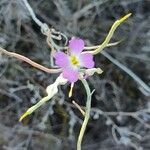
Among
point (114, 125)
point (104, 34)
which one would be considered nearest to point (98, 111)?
point (114, 125)

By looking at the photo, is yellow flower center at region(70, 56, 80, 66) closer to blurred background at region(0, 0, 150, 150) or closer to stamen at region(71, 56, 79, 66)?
stamen at region(71, 56, 79, 66)

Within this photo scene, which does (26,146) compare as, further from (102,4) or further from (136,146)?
(102,4)

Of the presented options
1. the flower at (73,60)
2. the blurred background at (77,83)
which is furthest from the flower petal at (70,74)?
the blurred background at (77,83)

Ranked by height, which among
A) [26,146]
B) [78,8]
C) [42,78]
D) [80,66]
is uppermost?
[78,8]

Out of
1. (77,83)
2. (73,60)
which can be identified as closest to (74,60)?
(73,60)

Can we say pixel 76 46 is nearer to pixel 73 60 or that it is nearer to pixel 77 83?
pixel 73 60

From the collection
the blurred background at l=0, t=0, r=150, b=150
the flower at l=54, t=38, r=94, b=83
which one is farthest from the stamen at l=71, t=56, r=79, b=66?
the blurred background at l=0, t=0, r=150, b=150

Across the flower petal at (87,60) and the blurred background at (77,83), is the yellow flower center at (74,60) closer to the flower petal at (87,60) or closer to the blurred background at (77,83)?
the flower petal at (87,60)
